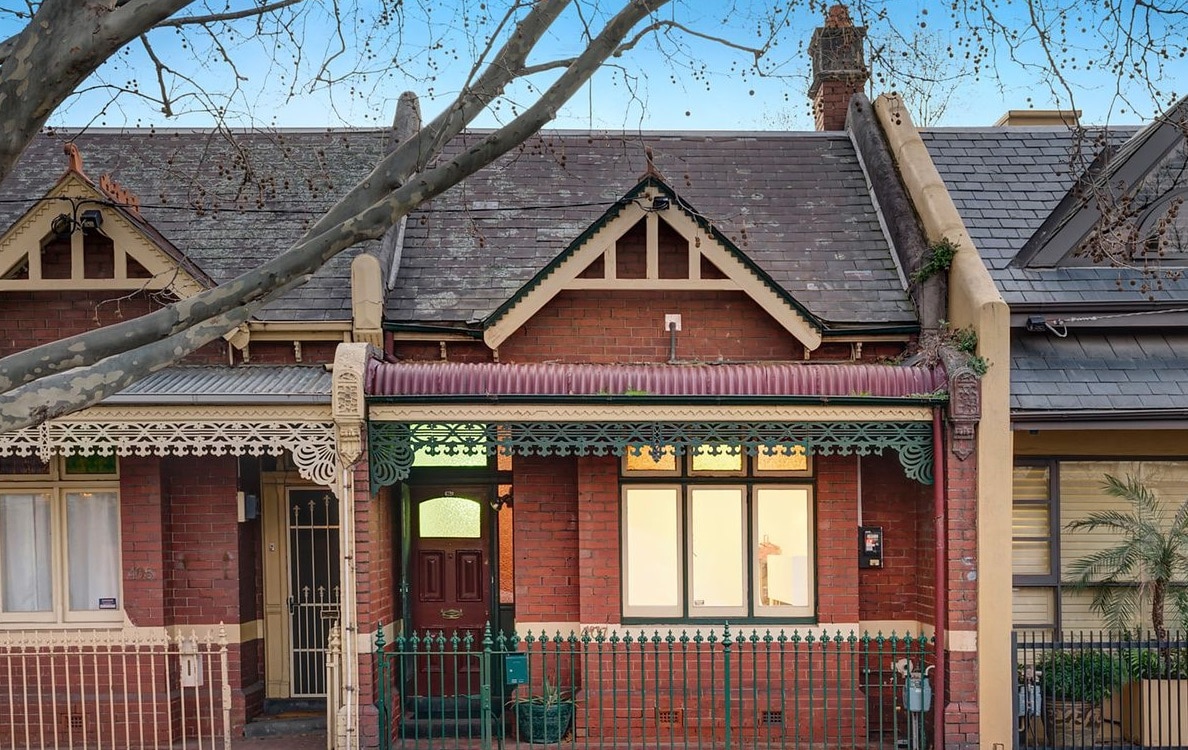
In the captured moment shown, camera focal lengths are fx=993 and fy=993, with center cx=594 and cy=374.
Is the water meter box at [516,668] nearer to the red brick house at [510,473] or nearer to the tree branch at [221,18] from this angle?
the red brick house at [510,473]

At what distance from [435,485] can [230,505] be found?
6.84 feet

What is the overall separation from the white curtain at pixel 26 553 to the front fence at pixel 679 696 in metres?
3.64

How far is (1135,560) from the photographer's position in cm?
945

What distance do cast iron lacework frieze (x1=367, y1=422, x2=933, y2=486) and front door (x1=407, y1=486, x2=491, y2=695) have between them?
1.82 metres

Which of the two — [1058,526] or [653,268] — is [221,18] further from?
[1058,526]

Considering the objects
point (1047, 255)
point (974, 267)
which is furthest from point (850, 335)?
point (1047, 255)

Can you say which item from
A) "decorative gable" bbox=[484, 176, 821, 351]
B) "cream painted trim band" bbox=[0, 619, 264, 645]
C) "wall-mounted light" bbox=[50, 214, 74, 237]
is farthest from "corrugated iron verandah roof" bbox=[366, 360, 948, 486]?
"wall-mounted light" bbox=[50, 214, 74, 237]

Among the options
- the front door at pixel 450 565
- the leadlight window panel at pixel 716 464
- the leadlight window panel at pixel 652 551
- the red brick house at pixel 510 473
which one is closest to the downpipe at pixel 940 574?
the red brick house at pixel 510 473

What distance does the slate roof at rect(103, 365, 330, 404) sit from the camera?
8.74 m

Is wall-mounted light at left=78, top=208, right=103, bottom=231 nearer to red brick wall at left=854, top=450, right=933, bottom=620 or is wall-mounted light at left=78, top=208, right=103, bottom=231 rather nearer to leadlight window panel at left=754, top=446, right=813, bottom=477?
leadlight window panel at left=754, top=446, right=813, bottom=477

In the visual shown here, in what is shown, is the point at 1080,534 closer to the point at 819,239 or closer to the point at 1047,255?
the point at 1047,255

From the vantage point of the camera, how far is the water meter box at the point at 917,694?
29.2ft

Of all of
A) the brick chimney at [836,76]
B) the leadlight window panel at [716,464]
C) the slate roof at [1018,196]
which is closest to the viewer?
the slate roof at [1018,196]

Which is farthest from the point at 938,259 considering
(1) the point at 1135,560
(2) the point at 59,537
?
(2) the point at 59,537
